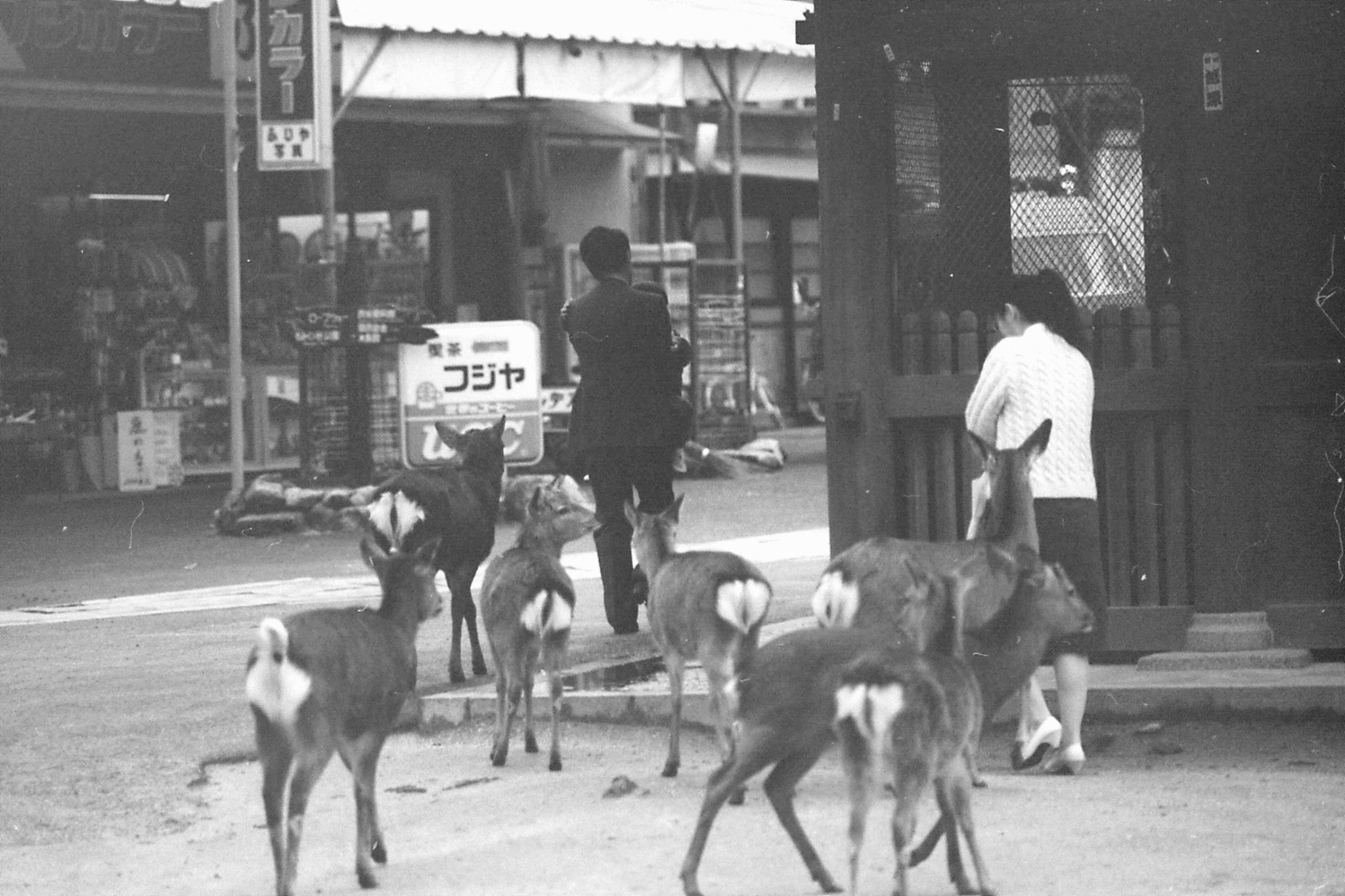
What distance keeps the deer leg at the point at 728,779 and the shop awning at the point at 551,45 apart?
13896 mm

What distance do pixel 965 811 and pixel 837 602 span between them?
164 cm

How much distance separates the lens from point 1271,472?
10023 millimetres

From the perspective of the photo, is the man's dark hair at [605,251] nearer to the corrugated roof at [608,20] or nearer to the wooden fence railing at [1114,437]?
the wooden fence railing at [1114,437]

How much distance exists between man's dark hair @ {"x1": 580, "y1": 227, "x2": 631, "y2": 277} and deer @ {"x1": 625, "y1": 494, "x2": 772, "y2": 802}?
3944 mm

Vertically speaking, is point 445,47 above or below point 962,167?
above

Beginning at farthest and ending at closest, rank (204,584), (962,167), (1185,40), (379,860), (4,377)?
(4,377) < (204,584) < (962,167) < (1185,40) < (379,860)

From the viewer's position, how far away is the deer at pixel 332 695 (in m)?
6.88

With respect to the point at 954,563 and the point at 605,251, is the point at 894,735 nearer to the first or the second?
the point at 954,563

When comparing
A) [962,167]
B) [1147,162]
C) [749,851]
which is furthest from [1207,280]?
[749,851]

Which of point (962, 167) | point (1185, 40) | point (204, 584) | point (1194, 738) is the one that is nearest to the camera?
point (1194, 738)

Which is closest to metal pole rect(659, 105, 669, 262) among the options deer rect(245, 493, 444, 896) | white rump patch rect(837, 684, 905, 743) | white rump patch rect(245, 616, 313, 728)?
deer rect(245, 493, 444, 896)

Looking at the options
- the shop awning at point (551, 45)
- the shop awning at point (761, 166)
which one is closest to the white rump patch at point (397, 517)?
the shop awning at point (551, 45)

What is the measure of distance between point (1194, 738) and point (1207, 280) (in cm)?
201

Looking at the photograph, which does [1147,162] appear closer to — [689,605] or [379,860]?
[689,605]
